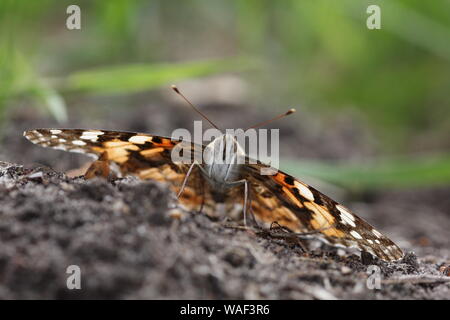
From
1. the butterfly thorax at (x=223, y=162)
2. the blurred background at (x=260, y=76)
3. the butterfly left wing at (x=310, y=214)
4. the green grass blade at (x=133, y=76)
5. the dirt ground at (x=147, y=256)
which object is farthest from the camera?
the blurred background at (x=260, y=76)

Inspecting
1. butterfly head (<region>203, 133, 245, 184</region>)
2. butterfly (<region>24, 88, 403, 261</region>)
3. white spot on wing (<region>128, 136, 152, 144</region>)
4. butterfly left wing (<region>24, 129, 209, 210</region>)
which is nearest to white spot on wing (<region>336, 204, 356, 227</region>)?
butterfly (<region>24, 88, 403, 261</region>)

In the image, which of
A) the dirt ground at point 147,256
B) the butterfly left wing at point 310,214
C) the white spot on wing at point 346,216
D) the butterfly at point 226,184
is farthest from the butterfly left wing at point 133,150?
the white spot on wing at point 346,216

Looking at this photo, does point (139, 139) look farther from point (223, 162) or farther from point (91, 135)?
point (223, 162)

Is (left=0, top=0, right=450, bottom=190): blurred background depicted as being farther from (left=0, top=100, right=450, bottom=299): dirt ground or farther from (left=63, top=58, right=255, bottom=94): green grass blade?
(left=0, top=100, right=450, bottom=299): dirt ground

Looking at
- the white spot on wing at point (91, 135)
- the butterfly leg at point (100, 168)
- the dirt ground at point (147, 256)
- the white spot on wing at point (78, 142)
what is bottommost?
the dirt ground at point (147, 256)

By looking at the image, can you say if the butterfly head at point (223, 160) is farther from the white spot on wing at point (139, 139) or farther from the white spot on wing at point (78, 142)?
the white spot on wing at point (78, 142)

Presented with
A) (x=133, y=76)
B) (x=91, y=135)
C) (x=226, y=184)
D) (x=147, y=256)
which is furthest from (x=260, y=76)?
(x=147, y=256)

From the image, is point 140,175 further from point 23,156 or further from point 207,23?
point 207,23
